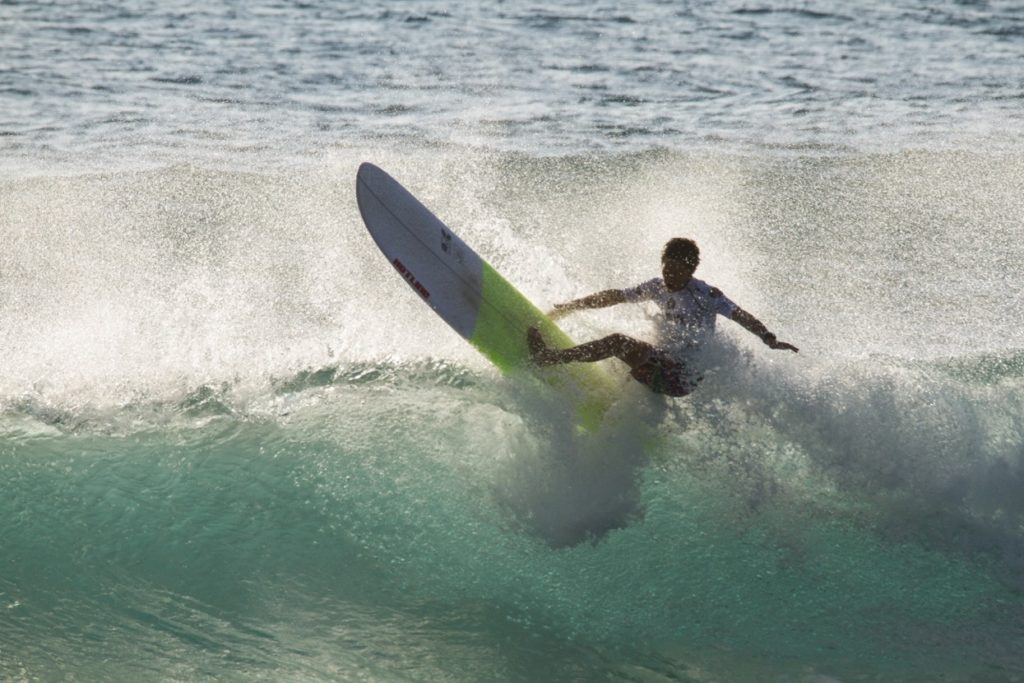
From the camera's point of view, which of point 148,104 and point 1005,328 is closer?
point 1005,328

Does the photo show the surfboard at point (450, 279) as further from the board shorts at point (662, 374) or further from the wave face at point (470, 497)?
the board shorts at point (662, 374)

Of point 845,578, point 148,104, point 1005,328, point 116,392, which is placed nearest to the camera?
point 845,578

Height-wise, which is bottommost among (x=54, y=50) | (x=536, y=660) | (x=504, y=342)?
(x=536, y=660)

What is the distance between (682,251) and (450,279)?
5.32 ft

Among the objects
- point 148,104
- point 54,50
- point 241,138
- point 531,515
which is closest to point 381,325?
point 531,515

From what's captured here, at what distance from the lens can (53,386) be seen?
27.2ft

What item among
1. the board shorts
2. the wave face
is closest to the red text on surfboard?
the wave face

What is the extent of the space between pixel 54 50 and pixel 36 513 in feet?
49.0

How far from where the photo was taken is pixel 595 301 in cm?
713

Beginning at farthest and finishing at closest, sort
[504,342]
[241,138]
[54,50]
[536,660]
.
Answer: [54,50] → [241,138] → [504,342] → [536,660]

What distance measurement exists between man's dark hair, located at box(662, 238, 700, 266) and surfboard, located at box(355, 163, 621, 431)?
1.01 meters

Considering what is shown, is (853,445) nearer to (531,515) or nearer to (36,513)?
(531,515)

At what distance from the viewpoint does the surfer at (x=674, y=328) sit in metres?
6.84

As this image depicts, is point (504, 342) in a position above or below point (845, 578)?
above
